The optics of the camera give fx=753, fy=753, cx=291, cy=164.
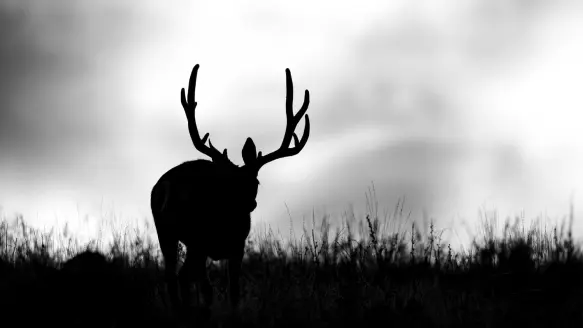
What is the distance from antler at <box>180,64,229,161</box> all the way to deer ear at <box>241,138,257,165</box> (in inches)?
21.7

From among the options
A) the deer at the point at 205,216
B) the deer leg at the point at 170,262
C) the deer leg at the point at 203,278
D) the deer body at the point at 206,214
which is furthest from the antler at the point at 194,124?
the deer leg at the point at 203,278

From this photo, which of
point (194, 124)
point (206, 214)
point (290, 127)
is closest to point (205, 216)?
point (206, 214)

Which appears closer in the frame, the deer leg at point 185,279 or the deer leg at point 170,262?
the deer leg at point 185,279

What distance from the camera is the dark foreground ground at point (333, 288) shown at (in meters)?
6.75

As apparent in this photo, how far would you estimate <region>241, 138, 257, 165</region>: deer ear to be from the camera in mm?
7387

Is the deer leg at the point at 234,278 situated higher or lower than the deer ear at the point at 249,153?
lower

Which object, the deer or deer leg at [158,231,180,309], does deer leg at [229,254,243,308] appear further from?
deer leg at [158,231,180,309]

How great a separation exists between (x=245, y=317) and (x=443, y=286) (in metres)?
2.78

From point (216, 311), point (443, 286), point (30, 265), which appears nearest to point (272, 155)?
point (216, 311)

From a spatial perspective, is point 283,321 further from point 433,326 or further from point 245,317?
point 433,326

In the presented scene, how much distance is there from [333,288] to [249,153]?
1.70m

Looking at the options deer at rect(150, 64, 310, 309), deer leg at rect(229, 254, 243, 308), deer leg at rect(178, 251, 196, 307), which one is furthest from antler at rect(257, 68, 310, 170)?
deer leg at rect(178, 251, 196, 307)

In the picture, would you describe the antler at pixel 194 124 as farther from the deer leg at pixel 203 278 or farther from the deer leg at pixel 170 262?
the deer leg at pixel 203 278

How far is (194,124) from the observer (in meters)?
8.38
